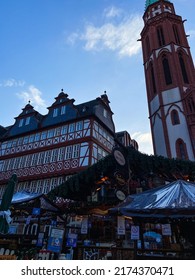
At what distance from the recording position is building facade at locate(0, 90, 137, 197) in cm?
1886

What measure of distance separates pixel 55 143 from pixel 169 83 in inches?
514

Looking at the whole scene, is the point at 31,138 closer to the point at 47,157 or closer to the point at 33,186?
the point at 47,157

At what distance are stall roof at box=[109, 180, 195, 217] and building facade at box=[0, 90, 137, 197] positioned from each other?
1238 cm

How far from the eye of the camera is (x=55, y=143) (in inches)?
816

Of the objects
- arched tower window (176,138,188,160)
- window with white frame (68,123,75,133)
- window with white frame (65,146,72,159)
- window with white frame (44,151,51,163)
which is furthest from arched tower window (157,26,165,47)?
window with white frame (44,151,51,163)

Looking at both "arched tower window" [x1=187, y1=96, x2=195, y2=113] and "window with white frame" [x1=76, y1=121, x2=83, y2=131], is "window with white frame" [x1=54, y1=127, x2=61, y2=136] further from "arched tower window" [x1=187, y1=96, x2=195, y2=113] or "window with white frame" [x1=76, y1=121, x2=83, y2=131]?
"arched tower window" [x1=187, y1=96, x2=195, y2=113]

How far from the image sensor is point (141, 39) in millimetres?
28500

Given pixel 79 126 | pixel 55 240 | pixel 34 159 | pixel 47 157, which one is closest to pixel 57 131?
pixel 79 126

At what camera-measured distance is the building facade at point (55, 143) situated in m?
18.9

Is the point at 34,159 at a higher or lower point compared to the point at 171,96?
lower
